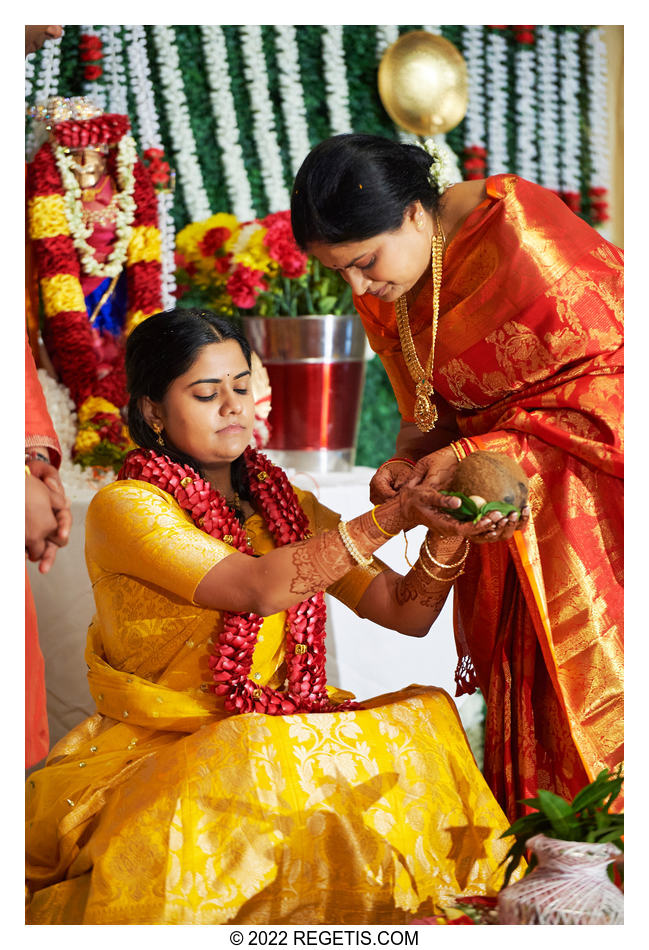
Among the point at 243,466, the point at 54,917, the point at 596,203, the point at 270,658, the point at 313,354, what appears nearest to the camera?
the point at 54,917

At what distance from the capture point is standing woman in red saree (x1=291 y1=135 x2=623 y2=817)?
6.82 feet

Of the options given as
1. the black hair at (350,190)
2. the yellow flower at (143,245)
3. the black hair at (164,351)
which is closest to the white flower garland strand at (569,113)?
the yellow flower at (143,245)

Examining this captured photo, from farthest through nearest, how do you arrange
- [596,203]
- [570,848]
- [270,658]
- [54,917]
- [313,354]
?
1. [596,203]
2. [313,354]
3. [270,658]
4. [54,917]
5. [570,848]

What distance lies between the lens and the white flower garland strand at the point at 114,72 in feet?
11.7

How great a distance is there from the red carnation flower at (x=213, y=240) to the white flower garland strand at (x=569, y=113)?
1.52m

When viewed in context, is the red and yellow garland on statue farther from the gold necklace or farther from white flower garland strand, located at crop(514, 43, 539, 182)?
white flower garland strand, located at crop(514, 43, 539, 182)

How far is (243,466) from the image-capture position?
8.10 feet

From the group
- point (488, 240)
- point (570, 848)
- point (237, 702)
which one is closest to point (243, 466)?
point (237, 702)

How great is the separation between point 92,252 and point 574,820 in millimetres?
2597

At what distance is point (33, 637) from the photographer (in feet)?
6.64

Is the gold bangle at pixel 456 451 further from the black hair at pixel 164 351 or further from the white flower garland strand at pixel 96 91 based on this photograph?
the white flower garland strand at pixel 96 91

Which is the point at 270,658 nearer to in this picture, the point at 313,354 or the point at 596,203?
the point at 313,354

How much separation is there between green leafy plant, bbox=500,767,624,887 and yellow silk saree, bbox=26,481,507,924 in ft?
0.87

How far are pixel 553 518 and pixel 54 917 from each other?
1266 millimetres
